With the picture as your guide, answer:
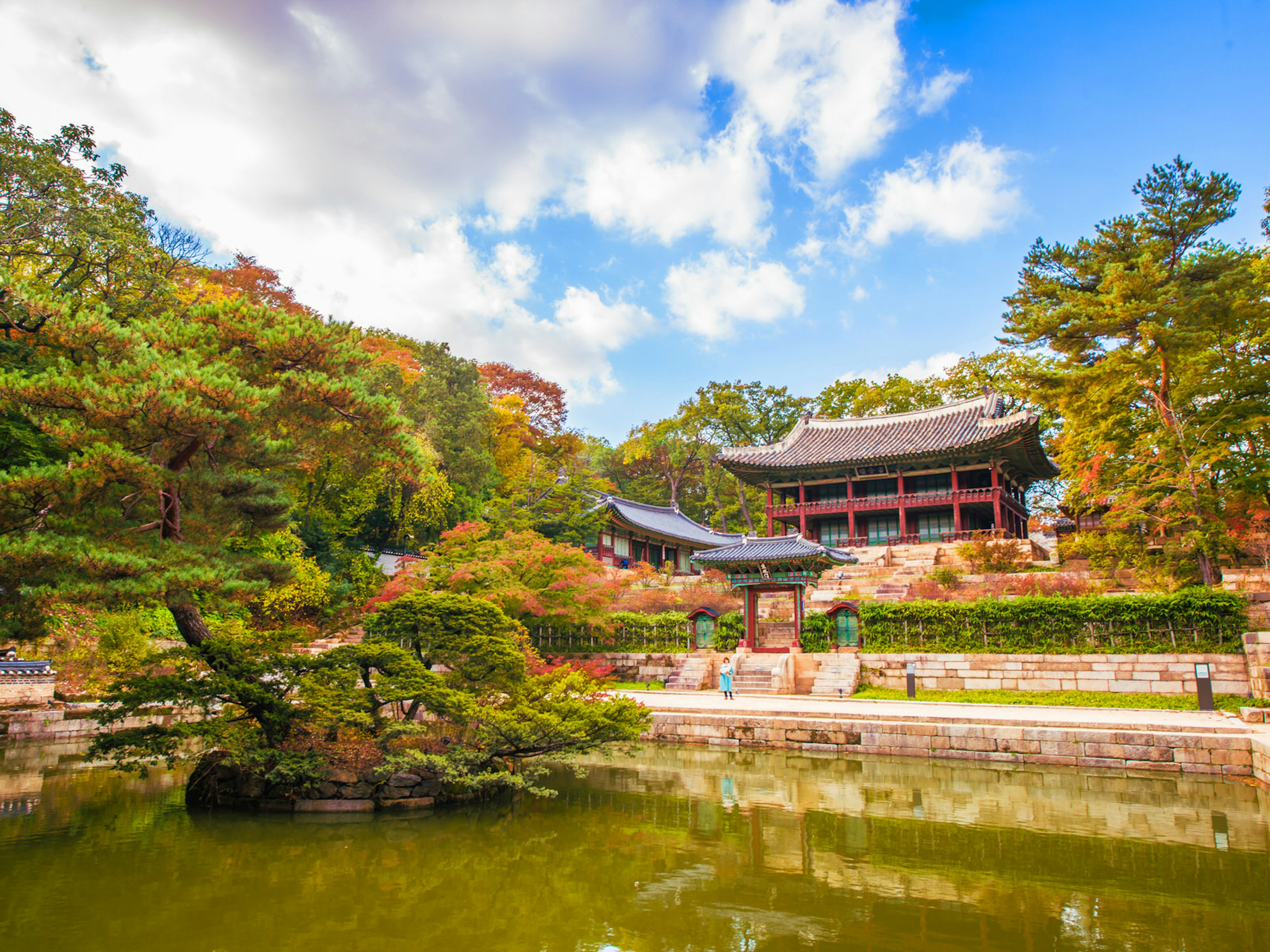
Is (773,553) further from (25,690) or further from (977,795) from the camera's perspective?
(25,690)

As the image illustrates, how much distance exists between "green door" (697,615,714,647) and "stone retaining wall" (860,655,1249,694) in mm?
4389

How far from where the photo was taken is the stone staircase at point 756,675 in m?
18.5

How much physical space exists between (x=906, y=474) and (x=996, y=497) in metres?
4.16

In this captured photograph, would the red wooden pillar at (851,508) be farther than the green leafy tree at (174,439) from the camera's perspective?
Yes

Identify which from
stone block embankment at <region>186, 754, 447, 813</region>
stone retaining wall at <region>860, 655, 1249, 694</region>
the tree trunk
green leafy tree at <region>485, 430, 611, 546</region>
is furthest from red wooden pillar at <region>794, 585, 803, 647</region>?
the tree trunk

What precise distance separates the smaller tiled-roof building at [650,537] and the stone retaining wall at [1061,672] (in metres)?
15.1

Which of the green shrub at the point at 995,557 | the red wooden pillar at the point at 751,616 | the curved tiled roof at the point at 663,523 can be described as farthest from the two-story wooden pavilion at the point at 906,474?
the red wooden pillar at the point at 751,616

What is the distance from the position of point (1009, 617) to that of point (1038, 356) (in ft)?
37.0

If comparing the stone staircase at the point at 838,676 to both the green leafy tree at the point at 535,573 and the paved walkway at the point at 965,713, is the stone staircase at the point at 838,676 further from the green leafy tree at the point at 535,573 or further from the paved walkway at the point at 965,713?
the green leafy tree at the point at 535,573

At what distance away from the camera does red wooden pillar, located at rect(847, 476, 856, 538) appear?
111 ft

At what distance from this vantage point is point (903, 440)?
34469mm

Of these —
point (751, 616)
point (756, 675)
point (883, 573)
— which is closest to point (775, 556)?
point (751, 616)

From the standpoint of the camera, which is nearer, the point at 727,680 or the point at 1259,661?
the point at 1259,661

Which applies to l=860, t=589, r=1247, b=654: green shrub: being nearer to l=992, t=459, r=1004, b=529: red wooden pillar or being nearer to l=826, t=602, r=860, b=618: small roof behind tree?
l=826, t=602, r=860, b=618: small roof behind tree
